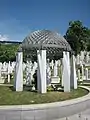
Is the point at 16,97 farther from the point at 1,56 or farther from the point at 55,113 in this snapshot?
the point at 1,56

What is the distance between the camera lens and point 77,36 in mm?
48500

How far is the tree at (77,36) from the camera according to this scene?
158ft

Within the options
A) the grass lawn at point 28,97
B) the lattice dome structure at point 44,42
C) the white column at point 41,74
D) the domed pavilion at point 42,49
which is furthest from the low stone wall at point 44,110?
the lattice dome structure at point 44,42

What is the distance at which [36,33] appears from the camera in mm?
13195

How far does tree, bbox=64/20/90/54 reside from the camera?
48.1 m

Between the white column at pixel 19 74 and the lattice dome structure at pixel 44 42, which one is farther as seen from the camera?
the lattice dome structure at pixel 44 42

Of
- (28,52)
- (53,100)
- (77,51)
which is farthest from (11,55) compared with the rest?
(53,100)

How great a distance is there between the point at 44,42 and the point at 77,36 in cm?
3692

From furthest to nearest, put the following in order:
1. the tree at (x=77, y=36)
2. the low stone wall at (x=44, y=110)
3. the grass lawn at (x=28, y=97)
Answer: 1. the tree at (x=77, y=36)
2. the grass lawn at (x=28, y=97)
3. the low stone wall at (x=44, y=110)

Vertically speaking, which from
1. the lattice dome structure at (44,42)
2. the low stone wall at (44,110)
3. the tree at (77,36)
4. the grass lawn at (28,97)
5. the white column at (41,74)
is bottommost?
the low stone wall at (44,110)

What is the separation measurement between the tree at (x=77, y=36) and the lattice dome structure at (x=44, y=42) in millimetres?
35083

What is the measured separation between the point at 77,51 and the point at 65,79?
118 feet

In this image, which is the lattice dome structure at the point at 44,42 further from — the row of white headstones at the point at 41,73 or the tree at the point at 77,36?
the tree at the point at 77,36

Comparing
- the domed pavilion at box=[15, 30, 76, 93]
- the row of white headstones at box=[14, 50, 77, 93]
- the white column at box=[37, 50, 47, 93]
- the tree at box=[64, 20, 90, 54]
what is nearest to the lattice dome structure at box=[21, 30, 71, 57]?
the domed pavilion at box=[15, 30, 76, 93]
